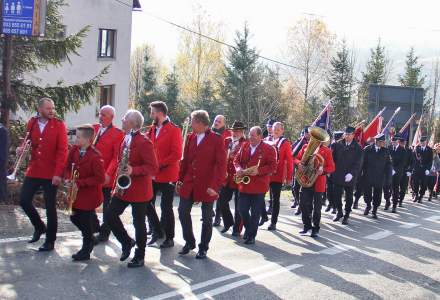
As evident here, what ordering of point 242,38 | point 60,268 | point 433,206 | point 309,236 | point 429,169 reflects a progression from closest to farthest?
point 60,268, point 309,236, point 433,206, point 429,169, point 242,38

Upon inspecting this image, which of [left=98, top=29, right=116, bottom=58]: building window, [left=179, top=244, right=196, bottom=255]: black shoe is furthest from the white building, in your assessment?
[left=179, top=244, right=196, bottom=255]: black shoe

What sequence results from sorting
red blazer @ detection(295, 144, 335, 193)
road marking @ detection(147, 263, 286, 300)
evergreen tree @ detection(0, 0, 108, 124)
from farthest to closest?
evergreen tree @ detection(0, 0, 108, 124) → red blazer @ detection(295, 144, 335, 193) → road marking @ detection(147, 263, 286, 300)

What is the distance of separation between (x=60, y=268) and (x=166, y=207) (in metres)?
2.12

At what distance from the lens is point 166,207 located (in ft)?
30.4

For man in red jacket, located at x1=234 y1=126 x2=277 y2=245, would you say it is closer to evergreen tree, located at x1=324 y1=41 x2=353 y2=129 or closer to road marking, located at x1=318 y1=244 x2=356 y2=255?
road marking, located at x1=318 y1=244 x2=356 y2=255

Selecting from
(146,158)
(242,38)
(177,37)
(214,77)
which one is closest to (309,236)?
(146,158)

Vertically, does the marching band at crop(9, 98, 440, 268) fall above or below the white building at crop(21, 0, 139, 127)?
below

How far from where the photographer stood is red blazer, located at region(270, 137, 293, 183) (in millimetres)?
11781

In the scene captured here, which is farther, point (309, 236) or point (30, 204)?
point (309, 236)

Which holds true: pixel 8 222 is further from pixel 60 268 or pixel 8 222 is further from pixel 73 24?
pixel 73 24

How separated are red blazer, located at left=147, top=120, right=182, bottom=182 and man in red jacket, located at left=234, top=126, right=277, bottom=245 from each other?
3.60 feet

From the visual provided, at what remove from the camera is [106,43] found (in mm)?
32406

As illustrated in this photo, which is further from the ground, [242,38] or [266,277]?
[242,38]

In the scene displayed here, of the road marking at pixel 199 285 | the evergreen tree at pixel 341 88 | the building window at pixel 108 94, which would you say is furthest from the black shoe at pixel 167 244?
the evergreen tree at pixel 341 88
